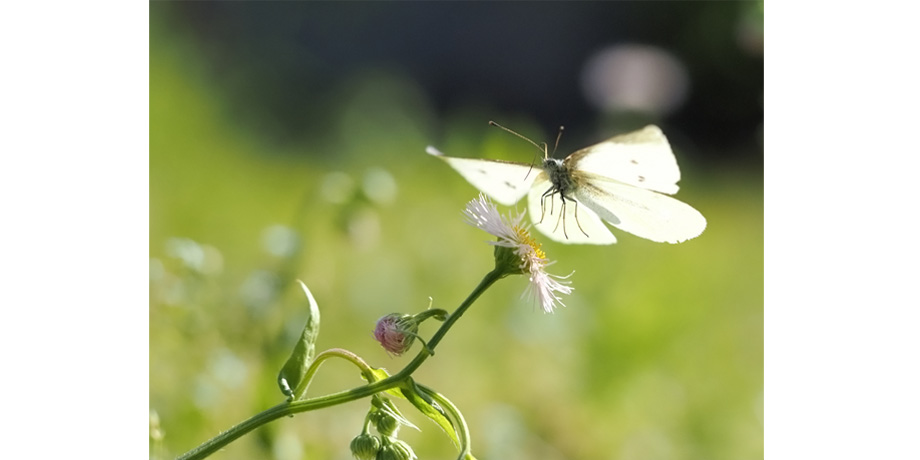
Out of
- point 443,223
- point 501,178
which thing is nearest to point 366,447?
point 501,178

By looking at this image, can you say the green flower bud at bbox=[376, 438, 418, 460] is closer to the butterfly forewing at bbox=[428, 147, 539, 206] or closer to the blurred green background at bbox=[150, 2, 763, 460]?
the butterfly forewing at bbox=[428, 147, 539, 206]

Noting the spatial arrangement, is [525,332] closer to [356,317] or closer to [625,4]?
[356,317]

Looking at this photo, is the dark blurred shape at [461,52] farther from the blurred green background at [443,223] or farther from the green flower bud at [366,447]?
the green flower bud at [366,447]

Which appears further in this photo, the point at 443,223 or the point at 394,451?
the point at 443,223

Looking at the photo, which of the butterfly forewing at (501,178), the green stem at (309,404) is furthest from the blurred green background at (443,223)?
the green stem at (309,404)

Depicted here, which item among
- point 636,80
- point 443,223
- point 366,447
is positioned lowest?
point 443,223

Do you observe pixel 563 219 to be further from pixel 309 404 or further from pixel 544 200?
pixel 309 404
